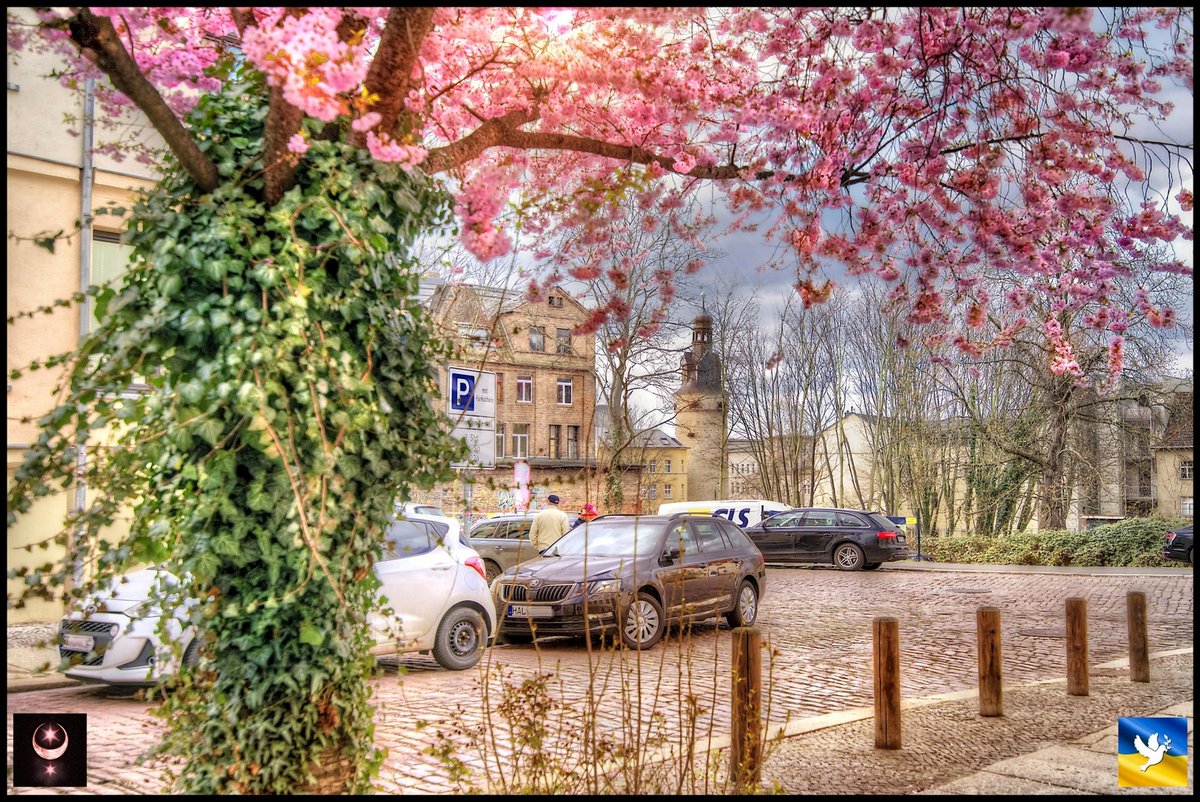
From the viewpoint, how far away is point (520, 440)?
57.5 metres

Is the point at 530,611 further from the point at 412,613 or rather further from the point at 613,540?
the point at 412,613

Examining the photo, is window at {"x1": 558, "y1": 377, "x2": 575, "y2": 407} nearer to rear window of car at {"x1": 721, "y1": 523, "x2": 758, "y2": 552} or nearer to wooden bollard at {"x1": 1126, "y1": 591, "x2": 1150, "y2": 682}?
rear window of car at {"x1": 721, "y1": 523, "x2": 758, "y2": 552}

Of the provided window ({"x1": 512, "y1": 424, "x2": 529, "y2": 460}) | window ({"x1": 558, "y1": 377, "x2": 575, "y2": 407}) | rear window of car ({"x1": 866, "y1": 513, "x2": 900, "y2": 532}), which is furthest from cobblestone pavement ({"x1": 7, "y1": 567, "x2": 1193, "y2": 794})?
window ({"x1": 558, "y1": 377, "x2": 575, "y2": 407})

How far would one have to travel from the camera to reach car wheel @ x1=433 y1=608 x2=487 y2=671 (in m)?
10.0

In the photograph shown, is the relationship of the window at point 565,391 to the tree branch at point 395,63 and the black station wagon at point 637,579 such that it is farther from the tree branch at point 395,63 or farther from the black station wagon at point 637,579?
the tree branch at point 395,63

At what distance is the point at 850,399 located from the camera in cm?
4278

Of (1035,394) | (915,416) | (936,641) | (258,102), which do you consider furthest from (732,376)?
(258,102)

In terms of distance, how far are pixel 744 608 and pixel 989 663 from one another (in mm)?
5698

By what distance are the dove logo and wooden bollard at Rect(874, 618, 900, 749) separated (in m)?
1.35

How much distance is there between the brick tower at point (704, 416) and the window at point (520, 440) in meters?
9.16

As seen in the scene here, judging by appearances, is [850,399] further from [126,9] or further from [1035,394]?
[126,9]

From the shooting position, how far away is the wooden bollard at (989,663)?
761 cm

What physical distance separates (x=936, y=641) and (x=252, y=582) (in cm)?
1058

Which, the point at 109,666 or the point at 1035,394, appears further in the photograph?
the point at 1035,394
